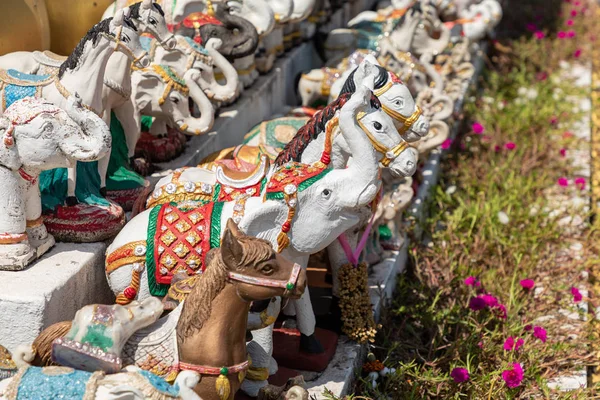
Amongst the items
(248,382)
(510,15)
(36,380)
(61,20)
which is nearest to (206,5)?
(61,20)

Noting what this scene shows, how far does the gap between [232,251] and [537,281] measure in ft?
9.55

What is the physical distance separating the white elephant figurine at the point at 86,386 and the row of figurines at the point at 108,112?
0.80 meters

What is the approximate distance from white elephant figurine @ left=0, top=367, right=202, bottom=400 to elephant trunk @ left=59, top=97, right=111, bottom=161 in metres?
0.79

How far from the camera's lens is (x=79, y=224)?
3508mm

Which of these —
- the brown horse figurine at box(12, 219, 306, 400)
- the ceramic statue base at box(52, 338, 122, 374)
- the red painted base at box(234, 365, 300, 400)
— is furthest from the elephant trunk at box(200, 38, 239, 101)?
the ceramic statue base at box(52, 338, 122, 374)

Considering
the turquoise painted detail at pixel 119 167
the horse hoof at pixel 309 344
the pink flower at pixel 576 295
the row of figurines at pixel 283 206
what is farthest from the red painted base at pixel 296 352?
the pink flower at pixel 576 295

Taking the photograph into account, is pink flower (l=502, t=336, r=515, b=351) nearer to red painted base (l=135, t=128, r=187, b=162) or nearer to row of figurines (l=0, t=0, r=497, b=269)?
row of figurines (l=0, t=0, r=497, b=269)

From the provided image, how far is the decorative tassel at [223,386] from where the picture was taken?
9.05 feet

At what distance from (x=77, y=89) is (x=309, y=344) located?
1374mm

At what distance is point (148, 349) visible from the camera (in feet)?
9.09

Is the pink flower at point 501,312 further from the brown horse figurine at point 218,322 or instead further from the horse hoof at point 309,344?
the brown horse figurine at point 218,322

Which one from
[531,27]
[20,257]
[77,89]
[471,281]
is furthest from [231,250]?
[531,27]

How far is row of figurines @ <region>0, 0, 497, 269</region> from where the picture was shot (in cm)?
321

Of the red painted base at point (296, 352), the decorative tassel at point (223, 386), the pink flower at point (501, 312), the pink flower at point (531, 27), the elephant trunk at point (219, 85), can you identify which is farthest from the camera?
the pink flower at point (531, 27)
